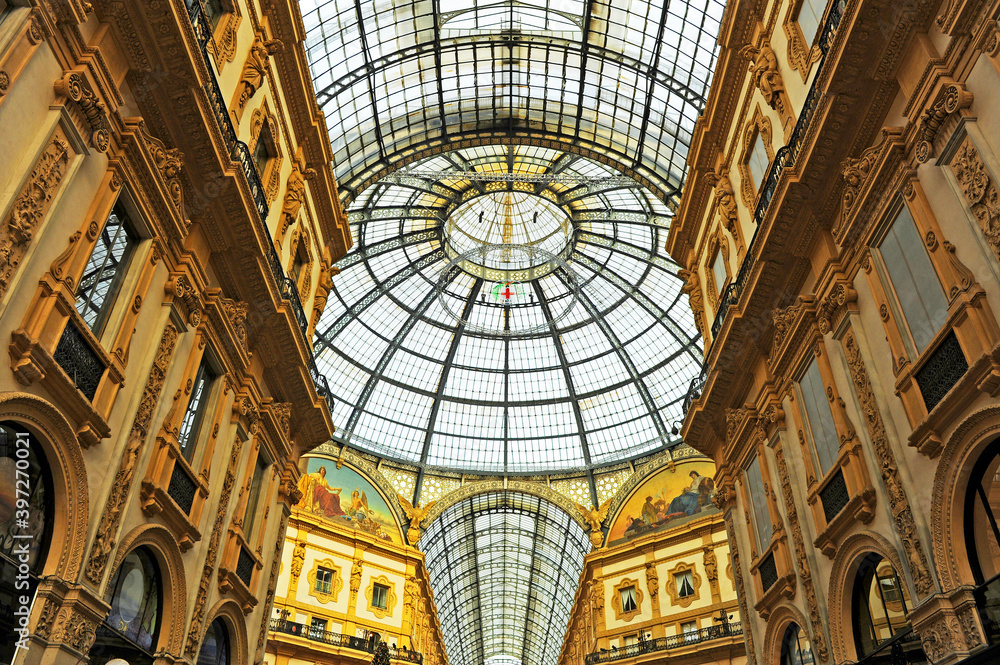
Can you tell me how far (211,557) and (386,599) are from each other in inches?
977

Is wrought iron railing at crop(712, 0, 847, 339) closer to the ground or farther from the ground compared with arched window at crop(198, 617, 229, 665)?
farther from the ground

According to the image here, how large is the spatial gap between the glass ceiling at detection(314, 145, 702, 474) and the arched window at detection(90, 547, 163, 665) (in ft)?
78.7

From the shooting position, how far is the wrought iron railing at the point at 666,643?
32.8 m

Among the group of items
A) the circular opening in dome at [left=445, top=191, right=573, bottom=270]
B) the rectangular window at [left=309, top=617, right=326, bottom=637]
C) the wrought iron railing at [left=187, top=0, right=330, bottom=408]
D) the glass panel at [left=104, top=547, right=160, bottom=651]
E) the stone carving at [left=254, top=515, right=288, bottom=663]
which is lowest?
the glass panel at [left=104, top=547, right=160, bottom=651]

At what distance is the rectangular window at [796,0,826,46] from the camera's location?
49.3ft

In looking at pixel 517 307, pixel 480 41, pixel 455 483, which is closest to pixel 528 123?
pixel 480 41

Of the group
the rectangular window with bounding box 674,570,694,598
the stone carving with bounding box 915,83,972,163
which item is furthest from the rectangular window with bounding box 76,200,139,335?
the rectangular window with bounding box 674,570,694,598

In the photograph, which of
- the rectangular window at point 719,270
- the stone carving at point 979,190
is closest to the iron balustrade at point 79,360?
the stone carving at point 979,190

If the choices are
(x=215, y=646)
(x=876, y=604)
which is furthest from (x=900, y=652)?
(x=215, y=646)

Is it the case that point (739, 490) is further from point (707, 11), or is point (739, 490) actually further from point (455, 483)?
point (455, 483)

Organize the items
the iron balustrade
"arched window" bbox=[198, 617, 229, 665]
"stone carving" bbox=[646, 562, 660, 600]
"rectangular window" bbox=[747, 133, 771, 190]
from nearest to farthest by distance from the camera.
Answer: the iron balustrade
"arched window" bbox=[198, 617, 229, 665]
"rectangular window" bbox=[747, 133, 771, 190]
"stone carving" bbox=[646, 562, 660, 600]

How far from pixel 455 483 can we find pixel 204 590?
3157 cm

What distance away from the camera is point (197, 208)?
1473cm

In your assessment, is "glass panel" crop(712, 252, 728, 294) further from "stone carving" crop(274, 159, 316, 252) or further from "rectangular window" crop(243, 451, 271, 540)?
"rectangular window" crop(243, 451, 271, 540)
